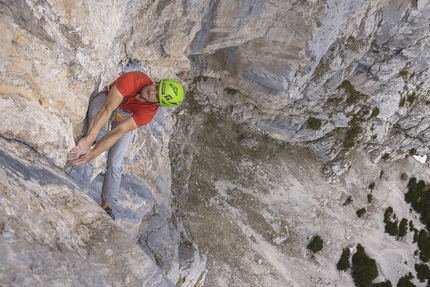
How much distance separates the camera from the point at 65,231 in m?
4.78

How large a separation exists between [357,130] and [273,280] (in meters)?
12.0

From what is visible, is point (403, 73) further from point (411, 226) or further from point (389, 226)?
point (411, 226)

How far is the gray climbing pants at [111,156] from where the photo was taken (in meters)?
8.00

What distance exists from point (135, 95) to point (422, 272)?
2669cm

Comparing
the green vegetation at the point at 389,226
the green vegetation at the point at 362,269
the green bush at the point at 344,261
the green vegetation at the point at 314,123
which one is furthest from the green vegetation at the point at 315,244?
the green vegetation at the point at 314,123

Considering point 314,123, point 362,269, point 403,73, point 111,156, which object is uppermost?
point 403,73

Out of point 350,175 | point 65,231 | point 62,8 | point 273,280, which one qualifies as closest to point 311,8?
point 62,8

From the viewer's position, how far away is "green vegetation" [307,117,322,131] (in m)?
20.4

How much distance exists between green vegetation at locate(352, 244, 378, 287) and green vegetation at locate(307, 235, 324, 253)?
303 centimetres

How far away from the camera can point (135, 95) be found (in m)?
7.86

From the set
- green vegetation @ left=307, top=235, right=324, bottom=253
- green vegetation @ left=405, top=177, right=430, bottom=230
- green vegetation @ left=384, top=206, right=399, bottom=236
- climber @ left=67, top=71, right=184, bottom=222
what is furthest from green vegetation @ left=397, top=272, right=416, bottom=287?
climber @ left=67, top=71, right=184, bottom=222

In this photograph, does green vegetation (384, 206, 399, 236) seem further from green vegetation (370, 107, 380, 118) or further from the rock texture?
the rock texture

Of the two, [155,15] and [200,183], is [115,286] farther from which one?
[200,183]

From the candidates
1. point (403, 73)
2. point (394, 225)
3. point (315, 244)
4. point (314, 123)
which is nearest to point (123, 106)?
point (314, 123)
